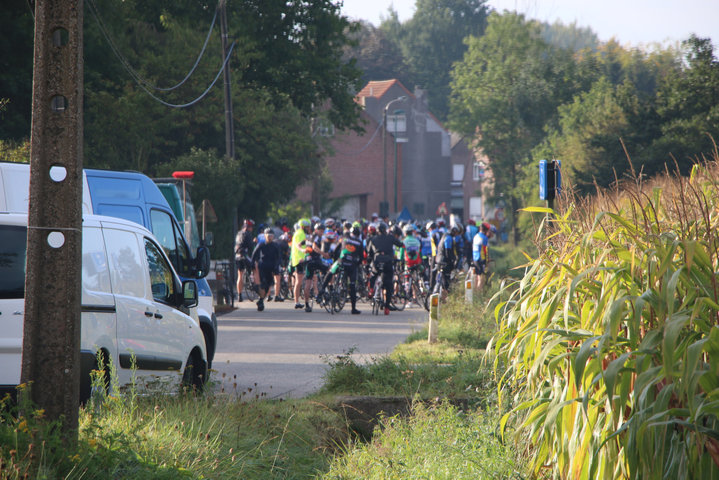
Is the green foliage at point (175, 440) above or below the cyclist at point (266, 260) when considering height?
below

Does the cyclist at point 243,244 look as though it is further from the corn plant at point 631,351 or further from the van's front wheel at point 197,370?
the corn plant at point 631,351

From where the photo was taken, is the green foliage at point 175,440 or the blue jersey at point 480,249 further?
the blue jersey at point 480,249

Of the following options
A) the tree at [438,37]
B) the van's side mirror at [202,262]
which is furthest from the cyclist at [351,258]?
the tree at [438,37]

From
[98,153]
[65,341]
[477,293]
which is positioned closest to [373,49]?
[98,153]

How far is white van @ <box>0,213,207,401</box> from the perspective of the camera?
22.9ft

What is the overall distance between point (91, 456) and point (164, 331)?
3297 millimetres

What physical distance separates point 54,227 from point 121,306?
2406 millimetres

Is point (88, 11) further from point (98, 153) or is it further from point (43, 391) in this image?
point (43, 391)

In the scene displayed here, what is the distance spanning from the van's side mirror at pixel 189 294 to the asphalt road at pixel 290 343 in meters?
0.78

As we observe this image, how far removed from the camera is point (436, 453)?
6125mm

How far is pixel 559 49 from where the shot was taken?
64125mm

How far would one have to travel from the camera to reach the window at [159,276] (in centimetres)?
858

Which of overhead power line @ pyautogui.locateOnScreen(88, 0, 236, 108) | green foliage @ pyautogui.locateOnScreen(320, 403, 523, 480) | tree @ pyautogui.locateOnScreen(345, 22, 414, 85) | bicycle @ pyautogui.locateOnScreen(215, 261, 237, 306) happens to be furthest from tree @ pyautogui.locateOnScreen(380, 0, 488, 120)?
green foliage @ pyautogui.locateOnScreen(320, 403, 523, 480)

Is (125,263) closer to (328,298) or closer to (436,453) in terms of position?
(436,453)
